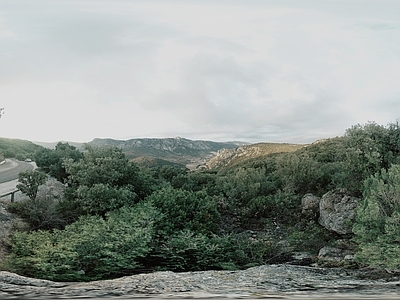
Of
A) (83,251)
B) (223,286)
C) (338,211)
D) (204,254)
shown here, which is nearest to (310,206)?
(338,211)

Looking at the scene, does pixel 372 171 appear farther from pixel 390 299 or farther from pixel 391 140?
pixel 390 299

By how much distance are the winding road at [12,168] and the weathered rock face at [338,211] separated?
47.8 ft

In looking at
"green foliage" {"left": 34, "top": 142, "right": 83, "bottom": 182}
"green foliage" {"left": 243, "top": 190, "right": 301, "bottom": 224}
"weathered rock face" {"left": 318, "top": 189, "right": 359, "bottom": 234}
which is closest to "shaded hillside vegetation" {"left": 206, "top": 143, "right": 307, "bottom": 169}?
"green foliage" {"left": 243, "top": 190, "right": 301, "bottom": 224}

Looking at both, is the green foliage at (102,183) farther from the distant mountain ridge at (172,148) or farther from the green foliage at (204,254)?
the distant mountain ridge at (172,148)

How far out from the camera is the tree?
1402 centimetres

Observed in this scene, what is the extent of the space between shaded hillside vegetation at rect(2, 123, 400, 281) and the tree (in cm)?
50

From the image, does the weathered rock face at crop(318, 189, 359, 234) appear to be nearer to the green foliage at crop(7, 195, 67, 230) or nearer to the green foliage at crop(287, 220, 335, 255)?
the green foliage at crop(287, 220, 335, 255)

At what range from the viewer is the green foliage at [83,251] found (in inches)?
338

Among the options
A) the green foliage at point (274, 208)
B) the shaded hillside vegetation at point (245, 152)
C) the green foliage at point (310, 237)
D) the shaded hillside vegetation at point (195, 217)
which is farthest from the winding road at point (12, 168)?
the shaded hillside vegetation at point (245, 152)

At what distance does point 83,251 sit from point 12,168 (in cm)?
1595

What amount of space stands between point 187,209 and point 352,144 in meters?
6.84

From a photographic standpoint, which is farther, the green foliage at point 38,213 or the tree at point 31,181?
the tree at point 31,181

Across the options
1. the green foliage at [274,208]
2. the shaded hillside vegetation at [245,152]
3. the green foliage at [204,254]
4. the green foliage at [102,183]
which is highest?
the shaded hillside vegetation at [245,152]

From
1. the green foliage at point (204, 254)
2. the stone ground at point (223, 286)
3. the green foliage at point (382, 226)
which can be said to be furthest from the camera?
the green foliage at point (204, 254)
